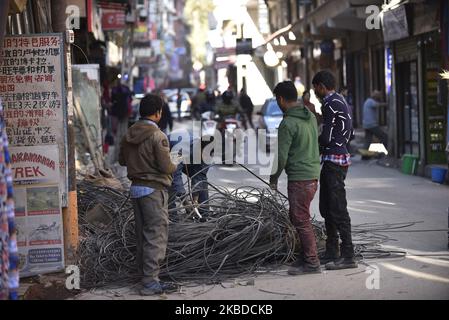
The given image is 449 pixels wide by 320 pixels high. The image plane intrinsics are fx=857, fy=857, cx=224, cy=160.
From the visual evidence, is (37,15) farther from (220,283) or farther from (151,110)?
(220,283)

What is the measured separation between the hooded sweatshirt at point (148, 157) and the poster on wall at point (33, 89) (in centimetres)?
117

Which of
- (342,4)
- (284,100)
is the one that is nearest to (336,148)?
(284,100)

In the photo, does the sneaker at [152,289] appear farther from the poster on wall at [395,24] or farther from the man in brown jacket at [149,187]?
the poster on wall at [395,24]

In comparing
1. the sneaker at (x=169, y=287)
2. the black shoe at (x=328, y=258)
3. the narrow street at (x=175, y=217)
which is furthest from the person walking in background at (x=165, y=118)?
the sneaker at (x=169, y=287)

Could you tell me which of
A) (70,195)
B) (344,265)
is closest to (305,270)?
(344,265)

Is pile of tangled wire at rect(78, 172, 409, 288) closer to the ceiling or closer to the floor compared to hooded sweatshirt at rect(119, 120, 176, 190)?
closer to the floor

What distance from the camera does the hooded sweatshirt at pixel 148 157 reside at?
7582mm

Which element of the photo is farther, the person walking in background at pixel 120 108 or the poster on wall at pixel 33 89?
the person walking in background at pixel 120 108

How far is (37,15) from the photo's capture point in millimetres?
11477

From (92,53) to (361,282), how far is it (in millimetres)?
18416

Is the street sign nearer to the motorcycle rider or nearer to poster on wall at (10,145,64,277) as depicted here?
the motorcycle rider

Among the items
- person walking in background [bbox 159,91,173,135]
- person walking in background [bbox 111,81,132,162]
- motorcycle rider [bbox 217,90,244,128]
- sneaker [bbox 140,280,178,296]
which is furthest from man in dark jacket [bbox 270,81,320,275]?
person walking in background [bbox 111,81,132,162]

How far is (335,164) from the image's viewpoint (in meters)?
8.57

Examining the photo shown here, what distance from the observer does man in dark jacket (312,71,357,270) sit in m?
8.55
